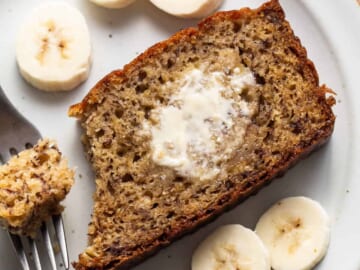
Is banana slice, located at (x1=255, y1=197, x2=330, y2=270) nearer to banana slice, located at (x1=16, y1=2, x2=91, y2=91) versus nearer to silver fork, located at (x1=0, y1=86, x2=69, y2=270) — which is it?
silver fork, located at (x1=0, y1=86, x2=69, y2=270)

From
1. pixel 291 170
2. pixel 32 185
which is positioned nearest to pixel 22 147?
pixel 32 185

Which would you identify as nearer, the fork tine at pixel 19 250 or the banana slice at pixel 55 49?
the fork tine at pixel 19 250

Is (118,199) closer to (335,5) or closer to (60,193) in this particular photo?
(60,193)

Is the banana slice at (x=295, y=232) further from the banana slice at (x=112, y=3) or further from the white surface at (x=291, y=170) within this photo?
the banana slice at (x=112, y=3)

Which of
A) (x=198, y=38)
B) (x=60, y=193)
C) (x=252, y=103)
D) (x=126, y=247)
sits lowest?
(x=126, y=247)

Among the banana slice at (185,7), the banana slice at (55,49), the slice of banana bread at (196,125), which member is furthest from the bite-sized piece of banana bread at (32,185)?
the banana slice at (185,7)

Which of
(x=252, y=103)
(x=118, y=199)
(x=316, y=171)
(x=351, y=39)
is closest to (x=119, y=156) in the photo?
(x=118, y=199)

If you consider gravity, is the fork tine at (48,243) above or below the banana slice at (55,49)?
below
